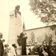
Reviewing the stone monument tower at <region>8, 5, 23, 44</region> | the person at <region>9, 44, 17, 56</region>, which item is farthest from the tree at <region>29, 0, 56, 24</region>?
the person at <region>9, 44, 17, 56</region>

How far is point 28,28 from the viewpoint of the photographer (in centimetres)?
217

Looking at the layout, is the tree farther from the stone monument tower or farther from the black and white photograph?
the stone monument tower

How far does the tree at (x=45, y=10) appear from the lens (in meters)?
1.95

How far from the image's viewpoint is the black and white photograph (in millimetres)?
1894

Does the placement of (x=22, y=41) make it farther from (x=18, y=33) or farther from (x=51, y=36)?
(x=51, y=36)

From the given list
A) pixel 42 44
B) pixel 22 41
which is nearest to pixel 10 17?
pixel 22 41

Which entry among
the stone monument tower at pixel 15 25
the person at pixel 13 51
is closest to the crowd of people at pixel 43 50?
the person at pixel 13 51

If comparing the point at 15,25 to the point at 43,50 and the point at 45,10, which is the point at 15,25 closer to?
the point at 45,10

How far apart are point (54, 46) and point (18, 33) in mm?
823

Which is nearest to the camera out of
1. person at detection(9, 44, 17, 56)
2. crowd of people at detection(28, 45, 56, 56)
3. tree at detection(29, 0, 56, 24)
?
crowd of people at detection(28, 45, 56, 56)

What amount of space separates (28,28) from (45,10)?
0.50 meters

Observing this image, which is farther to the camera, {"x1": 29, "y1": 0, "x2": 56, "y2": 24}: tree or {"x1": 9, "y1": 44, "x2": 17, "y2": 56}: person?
{"x1": 9, "y1": 44, "x2": 17, "y2": 56}: person

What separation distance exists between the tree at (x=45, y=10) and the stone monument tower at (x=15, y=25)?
0.42 meters

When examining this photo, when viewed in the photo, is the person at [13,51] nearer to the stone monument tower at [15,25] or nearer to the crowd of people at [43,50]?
the stone monument tower at [15,25]
